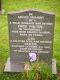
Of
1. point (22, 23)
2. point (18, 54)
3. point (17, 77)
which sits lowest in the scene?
point (17, 77)

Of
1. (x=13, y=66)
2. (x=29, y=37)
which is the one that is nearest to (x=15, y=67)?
(x=13, y=66)

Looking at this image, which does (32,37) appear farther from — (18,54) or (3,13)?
(3,13)

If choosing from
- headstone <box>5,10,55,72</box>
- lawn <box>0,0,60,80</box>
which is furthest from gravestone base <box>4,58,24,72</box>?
lawn <box>0,0,60,80</box>

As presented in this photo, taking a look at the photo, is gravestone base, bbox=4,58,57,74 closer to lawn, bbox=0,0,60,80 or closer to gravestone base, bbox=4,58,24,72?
gravestone base, bbox=4,58,24,72

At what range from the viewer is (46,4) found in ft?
45.6

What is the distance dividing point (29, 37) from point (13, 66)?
77 cm

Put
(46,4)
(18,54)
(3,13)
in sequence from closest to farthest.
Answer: (18,54), (3,13), (46,4)

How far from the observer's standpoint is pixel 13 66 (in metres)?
7.14

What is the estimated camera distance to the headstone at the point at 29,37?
692 centimetres

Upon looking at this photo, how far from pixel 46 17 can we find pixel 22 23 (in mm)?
563

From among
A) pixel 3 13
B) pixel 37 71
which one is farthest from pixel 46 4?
pixel 37 71

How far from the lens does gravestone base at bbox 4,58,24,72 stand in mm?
6969

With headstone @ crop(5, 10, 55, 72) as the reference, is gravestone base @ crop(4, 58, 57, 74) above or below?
below

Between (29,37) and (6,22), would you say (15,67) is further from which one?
(6,22)
